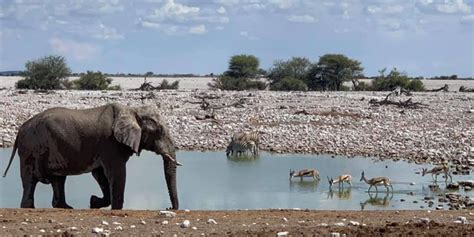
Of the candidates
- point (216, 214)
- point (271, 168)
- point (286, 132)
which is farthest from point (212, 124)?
point (216, 214)

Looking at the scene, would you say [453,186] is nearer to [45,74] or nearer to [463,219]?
[463,219]

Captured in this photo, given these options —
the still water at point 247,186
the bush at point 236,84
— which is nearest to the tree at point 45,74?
the bush at point 236,84

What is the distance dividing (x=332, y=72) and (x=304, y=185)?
56.0 meters

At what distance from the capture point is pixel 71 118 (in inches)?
601

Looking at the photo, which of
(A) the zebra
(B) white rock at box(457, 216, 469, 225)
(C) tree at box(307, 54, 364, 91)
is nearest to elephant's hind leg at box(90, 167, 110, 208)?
(B) white rock at box(457, 216, 469, 225)

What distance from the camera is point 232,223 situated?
38.7 ft

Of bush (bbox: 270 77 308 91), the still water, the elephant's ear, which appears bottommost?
the still water

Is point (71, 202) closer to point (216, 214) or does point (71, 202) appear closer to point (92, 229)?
point (216, 214)

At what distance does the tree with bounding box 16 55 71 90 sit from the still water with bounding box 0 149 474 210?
3737 cm

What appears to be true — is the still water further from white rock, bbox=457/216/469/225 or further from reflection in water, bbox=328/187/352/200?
white rock, bbox=457/216/469/225

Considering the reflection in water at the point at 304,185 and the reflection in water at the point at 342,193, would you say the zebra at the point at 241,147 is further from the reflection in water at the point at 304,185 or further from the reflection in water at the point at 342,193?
the reflection in water at the point at 342,193

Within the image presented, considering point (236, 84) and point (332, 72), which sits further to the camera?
point (332, 72)

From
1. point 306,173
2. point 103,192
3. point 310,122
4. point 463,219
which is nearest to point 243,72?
point 310,122

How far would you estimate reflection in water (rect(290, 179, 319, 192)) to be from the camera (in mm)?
21828
